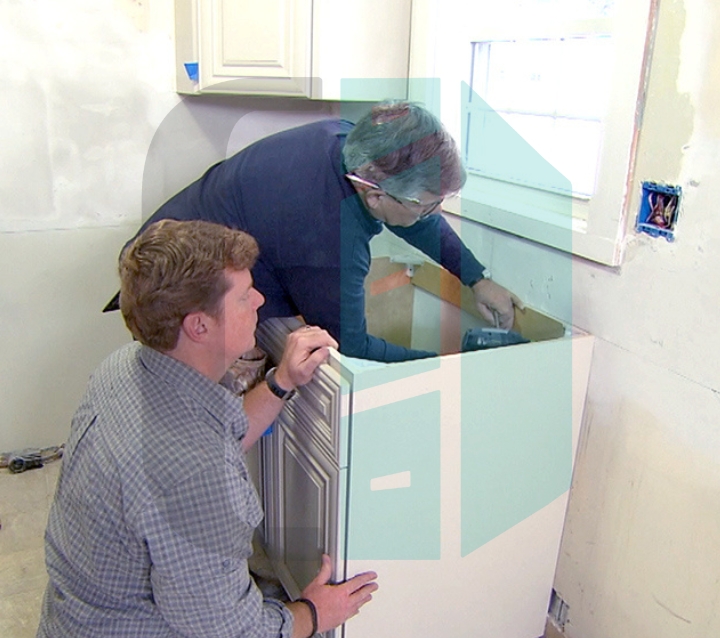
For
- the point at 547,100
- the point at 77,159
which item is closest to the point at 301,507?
the point at 547,100

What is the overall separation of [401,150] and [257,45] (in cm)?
76

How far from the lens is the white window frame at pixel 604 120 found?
1.24 m

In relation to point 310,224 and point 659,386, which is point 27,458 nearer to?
point 310,224

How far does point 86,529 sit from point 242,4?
4.73 feet

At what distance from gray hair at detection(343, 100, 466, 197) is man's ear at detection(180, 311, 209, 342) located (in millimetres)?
484

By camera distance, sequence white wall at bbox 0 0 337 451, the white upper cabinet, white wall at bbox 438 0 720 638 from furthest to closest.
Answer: white wall at bbox 0 0 337 451, the white upper cabinet, white wall at bbox 438 0 720 638

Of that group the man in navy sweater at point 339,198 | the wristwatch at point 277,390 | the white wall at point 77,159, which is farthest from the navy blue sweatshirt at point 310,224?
the white wall at point 77,159

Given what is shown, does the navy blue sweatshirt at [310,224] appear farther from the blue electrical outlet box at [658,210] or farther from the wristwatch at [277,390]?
the blue electrical outlet box at [658,210]

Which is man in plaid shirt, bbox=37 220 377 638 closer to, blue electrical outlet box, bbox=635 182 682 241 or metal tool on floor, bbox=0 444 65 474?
blue electrical outlet box, bbox=635 182 682 241

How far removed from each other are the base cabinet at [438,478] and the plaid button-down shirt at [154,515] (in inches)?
9.7

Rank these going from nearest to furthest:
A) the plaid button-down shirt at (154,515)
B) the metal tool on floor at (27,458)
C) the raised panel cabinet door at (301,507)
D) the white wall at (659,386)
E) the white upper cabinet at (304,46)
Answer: the plaid button-down shirt at (154,515) < the white wall at (659,386) < the raised panel cabinet door at (301,507) < the white upper cabinet at (304,46) < the metal tool on floor at (27,458)
